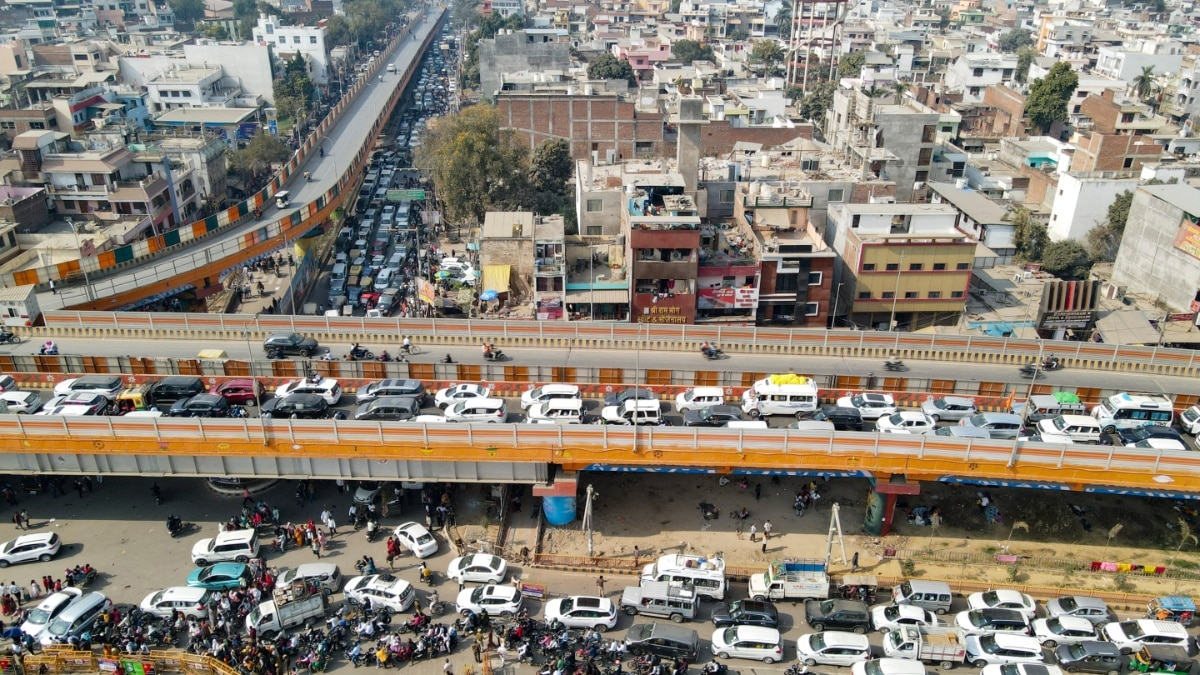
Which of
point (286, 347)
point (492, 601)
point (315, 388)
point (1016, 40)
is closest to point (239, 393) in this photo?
point (315, 388)

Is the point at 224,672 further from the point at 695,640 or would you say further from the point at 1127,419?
the point at 1127,419

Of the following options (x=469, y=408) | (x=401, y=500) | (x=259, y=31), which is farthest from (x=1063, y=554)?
(x=259, y=31)

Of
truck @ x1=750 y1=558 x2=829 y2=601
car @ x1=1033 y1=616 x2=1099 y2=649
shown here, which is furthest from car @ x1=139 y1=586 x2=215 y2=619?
car @ x1=1033 y1=616 x2=1099 y2=649

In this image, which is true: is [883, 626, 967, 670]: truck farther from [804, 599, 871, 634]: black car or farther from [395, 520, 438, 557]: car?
[395, 520, 438, 557]: car

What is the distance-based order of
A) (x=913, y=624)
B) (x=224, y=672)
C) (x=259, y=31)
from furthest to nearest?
(x=259, y=31) < (x=913, y=624) < (x=224, y=672)

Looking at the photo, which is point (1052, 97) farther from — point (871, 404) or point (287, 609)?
point (287, 609)
